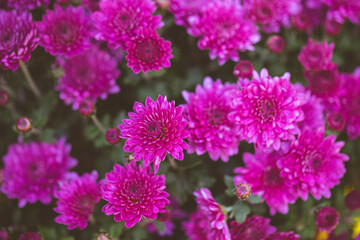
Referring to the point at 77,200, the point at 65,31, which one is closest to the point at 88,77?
the point at 65,31

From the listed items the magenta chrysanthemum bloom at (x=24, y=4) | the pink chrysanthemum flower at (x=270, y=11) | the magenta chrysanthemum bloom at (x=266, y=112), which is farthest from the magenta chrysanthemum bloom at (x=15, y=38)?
the pink chrysanthemum flower at (x=270, y=11)

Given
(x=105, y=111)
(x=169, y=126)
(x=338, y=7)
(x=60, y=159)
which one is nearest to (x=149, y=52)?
(x=169, y=126)

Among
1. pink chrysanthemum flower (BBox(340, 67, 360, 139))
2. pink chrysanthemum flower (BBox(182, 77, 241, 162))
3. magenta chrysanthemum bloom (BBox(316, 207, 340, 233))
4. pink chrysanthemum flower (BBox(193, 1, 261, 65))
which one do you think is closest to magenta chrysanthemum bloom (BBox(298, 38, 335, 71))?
pink chrysanthemum flower (BBox(340, 67, 360, 139))

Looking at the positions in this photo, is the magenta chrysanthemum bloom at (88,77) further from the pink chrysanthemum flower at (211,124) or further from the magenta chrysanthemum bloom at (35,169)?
the pink chrysanthemum flower at (211,124)

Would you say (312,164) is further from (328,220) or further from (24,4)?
(24,4)

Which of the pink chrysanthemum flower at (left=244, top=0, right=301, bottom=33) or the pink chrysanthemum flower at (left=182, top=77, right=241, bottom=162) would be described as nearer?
the pink chrysanthemum flower at (left=182, top=77, right=241, bottom=162)

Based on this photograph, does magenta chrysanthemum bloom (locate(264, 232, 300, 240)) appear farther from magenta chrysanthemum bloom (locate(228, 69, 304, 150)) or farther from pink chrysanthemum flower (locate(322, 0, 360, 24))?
pink chrysanthemum flower (locate(322, 0, 360, 24))

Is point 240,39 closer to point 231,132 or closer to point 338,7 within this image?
point 231,132
